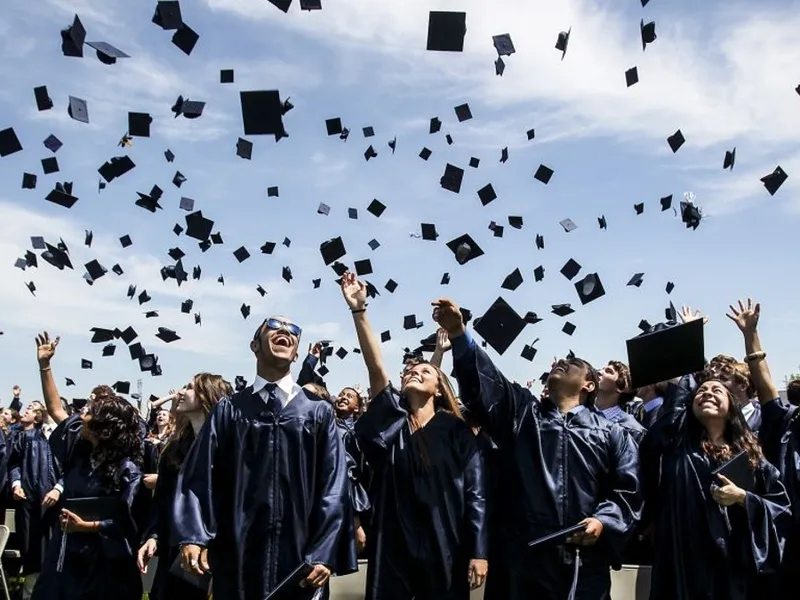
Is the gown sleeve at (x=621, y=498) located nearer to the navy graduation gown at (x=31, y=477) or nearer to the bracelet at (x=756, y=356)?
the bracelet at (x=756, y=356)

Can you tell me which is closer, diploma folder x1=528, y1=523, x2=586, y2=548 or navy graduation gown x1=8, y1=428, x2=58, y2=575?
diploma folder x1=528, y1=523, x2=586, y2=548

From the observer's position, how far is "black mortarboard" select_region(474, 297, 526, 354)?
210 inches

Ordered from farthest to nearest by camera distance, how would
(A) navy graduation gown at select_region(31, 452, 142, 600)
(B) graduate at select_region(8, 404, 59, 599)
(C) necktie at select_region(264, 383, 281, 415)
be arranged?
(B) graduate at select_region(8, 404, 59, 599) → (A) navy graduation gown at select_region(31, 452, 142, 600) → (C) necktie at select_region(264, 383, 281, 415)

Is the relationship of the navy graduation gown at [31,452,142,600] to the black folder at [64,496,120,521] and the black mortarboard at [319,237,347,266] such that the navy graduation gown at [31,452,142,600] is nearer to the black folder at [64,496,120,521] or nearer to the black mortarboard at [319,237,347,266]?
the black folder at [64,496,120,521]

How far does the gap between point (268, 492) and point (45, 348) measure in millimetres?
2634

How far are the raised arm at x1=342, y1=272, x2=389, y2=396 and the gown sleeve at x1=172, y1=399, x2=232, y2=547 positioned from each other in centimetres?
68

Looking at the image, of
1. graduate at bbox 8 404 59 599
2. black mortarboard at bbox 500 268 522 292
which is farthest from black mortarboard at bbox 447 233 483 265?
graduate at bbox 8 404 59 599

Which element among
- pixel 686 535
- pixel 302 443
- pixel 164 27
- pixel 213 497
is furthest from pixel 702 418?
pixel 164 27

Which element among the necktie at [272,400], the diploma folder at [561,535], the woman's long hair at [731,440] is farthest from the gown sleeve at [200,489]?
the woman's long hair at [731,440]

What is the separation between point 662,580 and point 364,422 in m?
1.63

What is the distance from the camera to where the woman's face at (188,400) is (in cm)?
522

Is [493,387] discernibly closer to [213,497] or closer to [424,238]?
[213,497]

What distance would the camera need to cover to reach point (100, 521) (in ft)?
17.9

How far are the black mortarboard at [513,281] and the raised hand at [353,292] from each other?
408 cm
